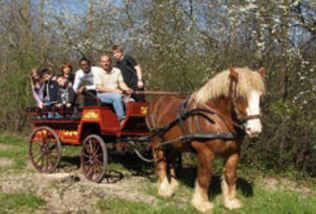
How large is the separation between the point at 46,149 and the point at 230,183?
3.92m

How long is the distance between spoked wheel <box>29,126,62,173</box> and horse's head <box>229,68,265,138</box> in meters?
Answer: 3.90

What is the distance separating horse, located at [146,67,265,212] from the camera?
7383 millimetres

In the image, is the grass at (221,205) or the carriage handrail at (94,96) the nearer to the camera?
the grass at (221,205)

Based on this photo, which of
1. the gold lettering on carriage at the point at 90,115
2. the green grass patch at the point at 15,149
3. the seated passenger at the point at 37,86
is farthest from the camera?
the seated passenger at the point at 37,86

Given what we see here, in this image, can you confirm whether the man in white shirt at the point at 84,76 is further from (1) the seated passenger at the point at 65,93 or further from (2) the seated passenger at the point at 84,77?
(1) the seated passenger at the point at 65,93

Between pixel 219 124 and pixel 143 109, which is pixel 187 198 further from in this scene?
pixel 143 109

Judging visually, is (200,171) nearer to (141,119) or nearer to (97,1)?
(141,119)

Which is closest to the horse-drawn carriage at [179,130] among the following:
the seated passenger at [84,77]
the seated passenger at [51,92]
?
the seated passenger at [51,92]

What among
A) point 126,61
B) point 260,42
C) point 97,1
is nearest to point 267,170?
point 260,42

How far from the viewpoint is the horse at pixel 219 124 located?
7.38 metres

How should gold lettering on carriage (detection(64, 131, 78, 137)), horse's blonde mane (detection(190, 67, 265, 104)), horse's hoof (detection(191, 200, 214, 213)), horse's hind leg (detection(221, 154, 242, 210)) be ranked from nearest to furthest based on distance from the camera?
horse's blonde mane (detection(190, 67, 265, 104)) < horse's hoof (detection(191, 200, 214, 213)) < horse's hind leg (detection(221, 154, 242, 210)) < gold lettering on carriage (detection(64, 131, 78, 137))

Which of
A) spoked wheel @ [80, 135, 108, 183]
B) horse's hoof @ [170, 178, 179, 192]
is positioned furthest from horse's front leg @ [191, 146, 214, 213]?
spoked wheel @ [80, 135, 108, 183]

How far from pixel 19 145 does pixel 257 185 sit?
7.10m

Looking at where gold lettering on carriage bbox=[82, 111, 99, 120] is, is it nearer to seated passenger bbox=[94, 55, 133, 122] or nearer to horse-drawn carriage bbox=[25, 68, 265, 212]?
horse-drawn carriage bbox=[25, 68, 265, 212]
